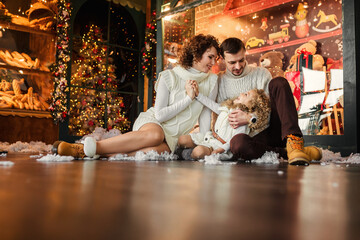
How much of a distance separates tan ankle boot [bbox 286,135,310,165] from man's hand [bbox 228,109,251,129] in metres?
0.34

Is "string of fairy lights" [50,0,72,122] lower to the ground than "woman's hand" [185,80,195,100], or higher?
higher

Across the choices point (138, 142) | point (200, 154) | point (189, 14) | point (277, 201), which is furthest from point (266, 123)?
point (189, 14)

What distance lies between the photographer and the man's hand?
212cm

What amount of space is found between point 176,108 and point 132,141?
38 centimetres

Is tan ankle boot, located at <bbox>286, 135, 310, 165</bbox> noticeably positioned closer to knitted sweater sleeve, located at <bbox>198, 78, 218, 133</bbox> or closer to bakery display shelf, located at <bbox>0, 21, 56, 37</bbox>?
knitted sweater sleeve, located at <bbox>198, 78, 218, 133</bbox>

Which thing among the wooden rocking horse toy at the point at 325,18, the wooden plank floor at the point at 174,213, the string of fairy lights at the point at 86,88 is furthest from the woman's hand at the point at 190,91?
the string of fairy lights at the point at 86,88

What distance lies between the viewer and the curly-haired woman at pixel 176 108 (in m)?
2.20

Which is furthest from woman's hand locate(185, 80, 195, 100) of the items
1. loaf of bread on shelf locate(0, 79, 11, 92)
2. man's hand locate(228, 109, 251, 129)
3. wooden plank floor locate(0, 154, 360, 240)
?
loaf of bread on shelf locate(0, 79, 11, 92)

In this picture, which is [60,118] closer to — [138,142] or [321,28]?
[138,142]

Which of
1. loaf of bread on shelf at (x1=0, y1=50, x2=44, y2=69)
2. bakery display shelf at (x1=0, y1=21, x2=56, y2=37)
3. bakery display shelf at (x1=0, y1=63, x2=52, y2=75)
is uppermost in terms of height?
bakery display shelf at (x1=0, y1=21, x2=56, y2=37)

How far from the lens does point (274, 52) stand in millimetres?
4109

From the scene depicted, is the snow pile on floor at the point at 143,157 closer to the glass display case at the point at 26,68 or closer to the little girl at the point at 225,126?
the little girl at the point at 225,126

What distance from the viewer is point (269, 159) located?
1.93m

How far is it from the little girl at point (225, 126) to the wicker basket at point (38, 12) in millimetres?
3816
